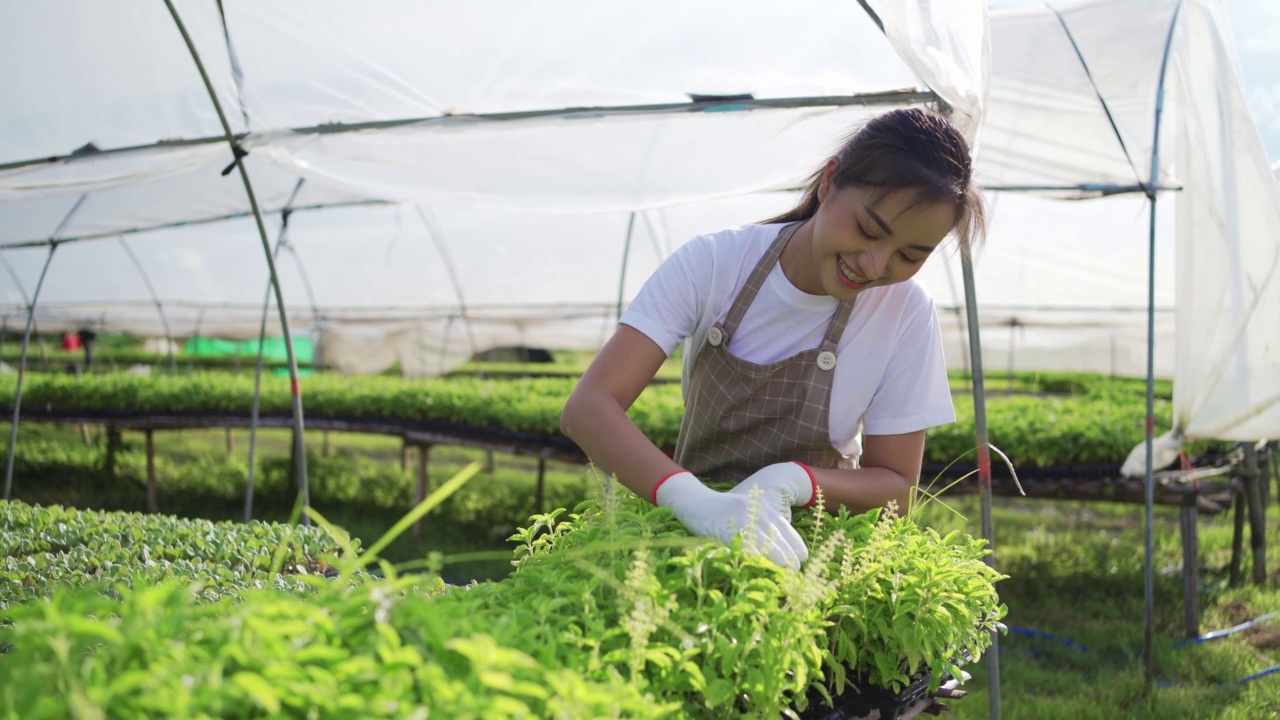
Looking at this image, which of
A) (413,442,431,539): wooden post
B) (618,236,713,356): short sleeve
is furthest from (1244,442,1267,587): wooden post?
(413,442,431,539): wooden post

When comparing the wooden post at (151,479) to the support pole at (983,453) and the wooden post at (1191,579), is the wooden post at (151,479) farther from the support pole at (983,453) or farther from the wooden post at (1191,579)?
the wooden post at (1191,579)

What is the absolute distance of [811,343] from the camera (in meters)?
1.96

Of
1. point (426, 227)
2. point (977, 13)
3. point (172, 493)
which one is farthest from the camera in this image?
point (426, 227)

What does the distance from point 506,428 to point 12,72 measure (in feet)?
11.2

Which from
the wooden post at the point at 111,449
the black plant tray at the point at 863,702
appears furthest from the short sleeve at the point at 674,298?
the wooden post at the point at 111,449

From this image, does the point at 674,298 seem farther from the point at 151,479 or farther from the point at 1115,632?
the point at 151,479

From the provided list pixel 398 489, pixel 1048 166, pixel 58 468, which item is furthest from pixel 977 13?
pixel 58 468

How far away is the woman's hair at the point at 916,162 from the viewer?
5.46 feet

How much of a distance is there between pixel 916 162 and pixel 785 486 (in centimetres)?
64

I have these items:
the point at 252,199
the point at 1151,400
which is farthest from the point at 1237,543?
the point at 252,199

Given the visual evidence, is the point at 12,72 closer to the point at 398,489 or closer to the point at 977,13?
the point at 977,13

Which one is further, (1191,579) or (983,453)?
(1191,579)

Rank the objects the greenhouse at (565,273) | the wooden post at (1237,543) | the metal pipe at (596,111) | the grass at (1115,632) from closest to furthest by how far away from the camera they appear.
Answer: the greenhouse at (565,273) → the metal pipe at (596,111) → the grass at (1115,632) → the wooden post at (1237,543)

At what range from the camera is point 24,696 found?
0.73 m
